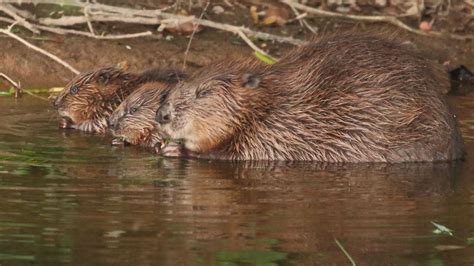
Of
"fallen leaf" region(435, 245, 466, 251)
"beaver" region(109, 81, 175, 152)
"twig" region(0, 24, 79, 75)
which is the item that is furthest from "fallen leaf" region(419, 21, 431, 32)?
"fallen leaf" region(435, 245, 466, 251)

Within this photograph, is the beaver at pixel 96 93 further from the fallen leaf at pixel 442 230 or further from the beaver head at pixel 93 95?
the fallen leaf at pixel 442 230

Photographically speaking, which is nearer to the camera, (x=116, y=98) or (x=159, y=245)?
(x=159, y=245)

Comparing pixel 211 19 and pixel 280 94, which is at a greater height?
pixel 211 19

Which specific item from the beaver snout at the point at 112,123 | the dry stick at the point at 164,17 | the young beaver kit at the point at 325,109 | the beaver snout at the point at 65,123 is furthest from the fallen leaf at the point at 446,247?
the dry stick at the point at 164,17

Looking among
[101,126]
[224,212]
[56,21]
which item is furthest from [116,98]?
[224,212]

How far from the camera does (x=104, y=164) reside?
24.9ft

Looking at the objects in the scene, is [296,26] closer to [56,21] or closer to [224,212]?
[56,21]

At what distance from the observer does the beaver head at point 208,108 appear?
8133 mm

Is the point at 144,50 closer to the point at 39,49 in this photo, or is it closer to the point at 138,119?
the point at 39,49

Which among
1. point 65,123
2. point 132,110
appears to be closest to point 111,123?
point 132,110

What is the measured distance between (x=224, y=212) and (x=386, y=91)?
6.38 feet

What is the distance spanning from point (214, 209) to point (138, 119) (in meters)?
2.42

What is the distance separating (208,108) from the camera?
26.9ft

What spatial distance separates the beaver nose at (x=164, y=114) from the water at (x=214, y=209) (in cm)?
24
